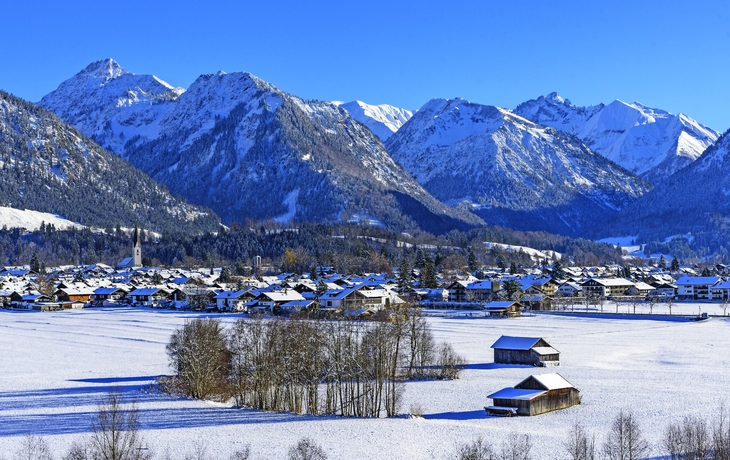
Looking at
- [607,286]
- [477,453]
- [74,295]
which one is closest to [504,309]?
[607,286]

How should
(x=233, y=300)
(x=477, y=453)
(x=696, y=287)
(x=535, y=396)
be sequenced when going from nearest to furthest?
1. (x=477, y=453)
2. (x=535, y=396)
3. (x=233, y=300)
4. (x=696, y=287)

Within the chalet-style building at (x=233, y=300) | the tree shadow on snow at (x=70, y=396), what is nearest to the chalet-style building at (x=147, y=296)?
the chalet-style building at (x=233, y=300)

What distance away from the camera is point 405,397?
150 feet

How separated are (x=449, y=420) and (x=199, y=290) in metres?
92.7

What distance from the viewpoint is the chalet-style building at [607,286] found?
13488 centimetres

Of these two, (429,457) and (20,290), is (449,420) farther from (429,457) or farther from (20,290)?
(20,290)

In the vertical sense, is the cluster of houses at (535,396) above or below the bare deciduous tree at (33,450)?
above

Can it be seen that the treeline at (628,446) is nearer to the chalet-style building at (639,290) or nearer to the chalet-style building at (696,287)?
the chalet-style building at (696,287)

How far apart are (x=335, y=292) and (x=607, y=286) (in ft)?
159

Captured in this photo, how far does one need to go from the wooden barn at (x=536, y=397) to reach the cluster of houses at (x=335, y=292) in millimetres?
53665

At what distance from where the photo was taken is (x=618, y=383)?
4956 centimetres

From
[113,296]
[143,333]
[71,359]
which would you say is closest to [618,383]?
[71,359]

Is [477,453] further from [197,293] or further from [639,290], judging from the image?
[639,290]

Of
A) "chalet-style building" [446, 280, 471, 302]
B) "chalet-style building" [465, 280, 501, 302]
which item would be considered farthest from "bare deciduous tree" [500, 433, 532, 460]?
"chalet-style building" [446, 280, 471, 302]
